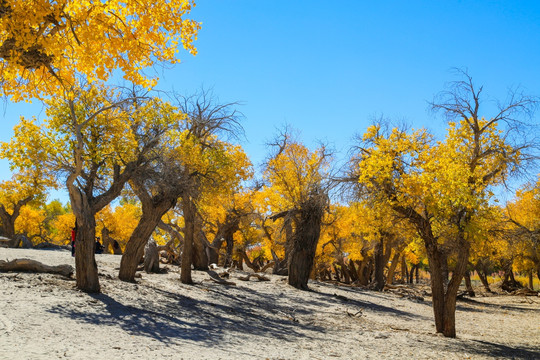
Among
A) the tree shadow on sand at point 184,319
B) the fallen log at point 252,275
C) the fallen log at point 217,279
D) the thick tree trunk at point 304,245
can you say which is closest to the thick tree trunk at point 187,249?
the fallen log at point 217,279

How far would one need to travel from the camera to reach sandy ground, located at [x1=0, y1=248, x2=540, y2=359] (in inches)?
271

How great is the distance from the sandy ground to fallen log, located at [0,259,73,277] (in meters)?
0.36

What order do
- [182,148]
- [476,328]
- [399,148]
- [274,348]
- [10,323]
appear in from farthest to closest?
[476,328] < [182,148] < [399,148] < [274,348] < [10,323]

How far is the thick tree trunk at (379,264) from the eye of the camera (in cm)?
2639

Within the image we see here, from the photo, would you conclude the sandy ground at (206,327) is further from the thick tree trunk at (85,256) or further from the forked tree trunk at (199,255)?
the forked tree trunk at (199,255)

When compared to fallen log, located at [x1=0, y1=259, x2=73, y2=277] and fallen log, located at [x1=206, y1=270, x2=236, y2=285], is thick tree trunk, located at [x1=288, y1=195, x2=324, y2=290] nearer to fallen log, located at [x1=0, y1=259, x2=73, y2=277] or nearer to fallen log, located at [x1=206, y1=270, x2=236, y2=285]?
fallen log, located at [x1=206, y1=270, x2=236, y2=285]

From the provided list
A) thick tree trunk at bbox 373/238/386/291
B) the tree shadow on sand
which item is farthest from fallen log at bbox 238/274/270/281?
thick tree trunk at bbox 373/238/386/291

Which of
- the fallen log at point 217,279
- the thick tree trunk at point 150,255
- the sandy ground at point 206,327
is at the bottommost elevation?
the sandy ground at point 206,327

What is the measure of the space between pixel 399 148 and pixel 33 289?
9450mm

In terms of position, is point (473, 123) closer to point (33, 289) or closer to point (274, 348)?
point (274, 348)

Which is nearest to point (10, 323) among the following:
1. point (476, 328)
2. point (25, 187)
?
point (476, 328)

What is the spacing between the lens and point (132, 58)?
19.4 feet

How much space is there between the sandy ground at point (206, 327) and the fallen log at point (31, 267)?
0.36 m

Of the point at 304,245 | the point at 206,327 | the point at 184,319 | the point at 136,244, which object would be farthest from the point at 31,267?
the point at 304,245
